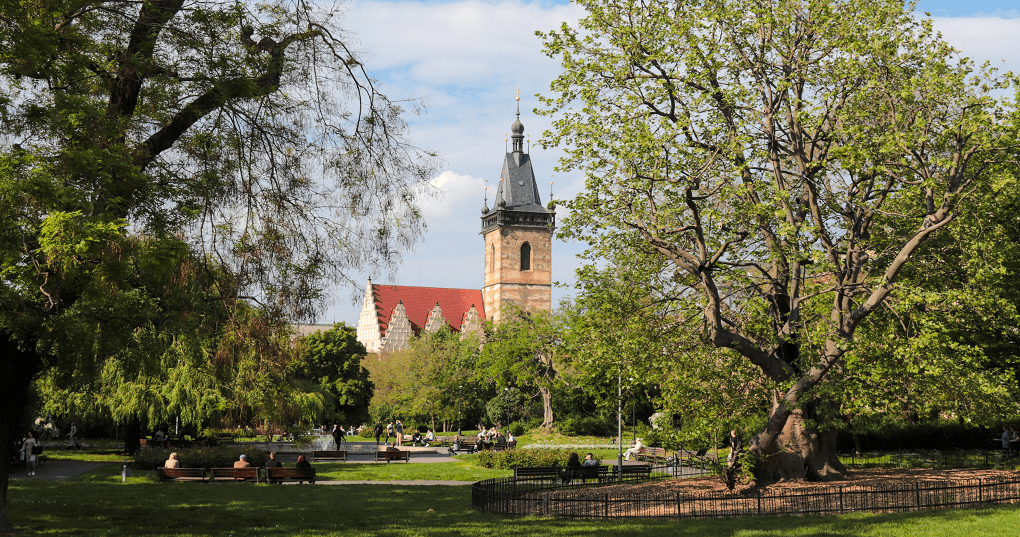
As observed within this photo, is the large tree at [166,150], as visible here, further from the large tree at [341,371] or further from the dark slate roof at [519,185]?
the dark slate roof at [519,185]

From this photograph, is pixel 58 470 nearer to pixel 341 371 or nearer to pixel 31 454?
pixel 31 454

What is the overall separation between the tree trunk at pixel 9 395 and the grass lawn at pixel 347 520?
2.70 ft

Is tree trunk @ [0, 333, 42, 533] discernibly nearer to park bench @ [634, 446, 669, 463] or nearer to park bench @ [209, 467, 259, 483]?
park bench @ [209, 467, 259, 483]

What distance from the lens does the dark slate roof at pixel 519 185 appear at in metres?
91.3

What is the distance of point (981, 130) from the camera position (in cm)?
1642

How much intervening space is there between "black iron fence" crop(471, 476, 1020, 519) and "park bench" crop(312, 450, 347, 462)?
1581 cm

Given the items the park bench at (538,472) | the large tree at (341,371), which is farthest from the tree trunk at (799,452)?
the large tree at (341,371)

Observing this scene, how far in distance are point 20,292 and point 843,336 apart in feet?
48.7

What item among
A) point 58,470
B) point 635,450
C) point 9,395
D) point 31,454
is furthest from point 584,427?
point 9,395

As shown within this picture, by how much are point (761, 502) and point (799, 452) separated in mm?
3026

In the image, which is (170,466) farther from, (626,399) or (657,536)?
(657,536)

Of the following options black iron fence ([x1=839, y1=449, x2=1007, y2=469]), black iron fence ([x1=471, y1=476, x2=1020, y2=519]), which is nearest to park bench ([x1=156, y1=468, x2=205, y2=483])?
black iron fence ([x1=471, y1=476, x2=1020, y2=519])

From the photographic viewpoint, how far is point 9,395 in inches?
495

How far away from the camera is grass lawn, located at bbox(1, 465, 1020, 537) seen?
13.1m
